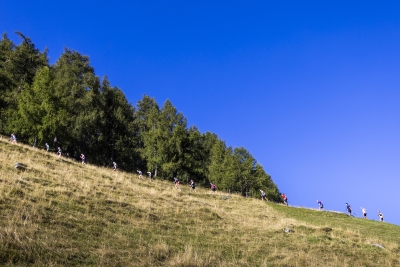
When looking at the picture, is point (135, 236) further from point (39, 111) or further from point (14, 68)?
point (14, 68)

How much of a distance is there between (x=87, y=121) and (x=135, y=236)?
42.1 m

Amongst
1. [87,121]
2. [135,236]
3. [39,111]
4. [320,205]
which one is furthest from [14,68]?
[320,205]

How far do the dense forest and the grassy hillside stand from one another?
64.0ft

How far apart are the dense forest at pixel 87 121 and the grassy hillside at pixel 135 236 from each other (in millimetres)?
19522

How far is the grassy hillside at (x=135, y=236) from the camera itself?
8.55 meters

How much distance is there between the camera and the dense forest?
39719 mm

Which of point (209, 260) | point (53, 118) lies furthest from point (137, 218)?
point (53, 118)

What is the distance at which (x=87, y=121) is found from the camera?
5025 centimetres

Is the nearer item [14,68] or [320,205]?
[320,205]

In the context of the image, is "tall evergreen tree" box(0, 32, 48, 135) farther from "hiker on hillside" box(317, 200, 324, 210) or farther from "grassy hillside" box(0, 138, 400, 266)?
"hiker on hillside" box(317, 200, 324, 210)

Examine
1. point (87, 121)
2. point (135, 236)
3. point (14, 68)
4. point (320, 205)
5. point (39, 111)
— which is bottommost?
point (135, 236)

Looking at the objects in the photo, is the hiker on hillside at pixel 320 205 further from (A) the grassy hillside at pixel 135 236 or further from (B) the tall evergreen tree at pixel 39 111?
(B) the tall evergreen tree at pixel 39 111

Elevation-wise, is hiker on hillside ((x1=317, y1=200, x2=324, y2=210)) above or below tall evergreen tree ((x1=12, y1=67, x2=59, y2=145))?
below

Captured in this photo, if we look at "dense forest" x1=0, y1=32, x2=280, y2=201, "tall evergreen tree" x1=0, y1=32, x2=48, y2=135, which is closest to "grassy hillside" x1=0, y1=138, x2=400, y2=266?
"dense forest" x1=0, y1=32, x2=280, y2=201
